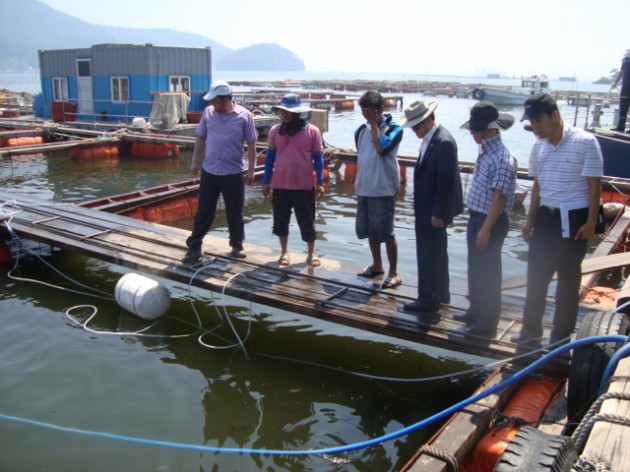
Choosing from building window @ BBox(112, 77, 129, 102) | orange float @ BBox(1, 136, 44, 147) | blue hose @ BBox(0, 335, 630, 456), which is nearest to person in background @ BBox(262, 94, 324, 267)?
blue hose @ BBox(0, 335, 630, 456)

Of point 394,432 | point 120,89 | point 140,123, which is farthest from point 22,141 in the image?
point 394,432

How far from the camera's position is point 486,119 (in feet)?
13.9

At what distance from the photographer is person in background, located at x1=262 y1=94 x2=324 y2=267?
19.1 ft

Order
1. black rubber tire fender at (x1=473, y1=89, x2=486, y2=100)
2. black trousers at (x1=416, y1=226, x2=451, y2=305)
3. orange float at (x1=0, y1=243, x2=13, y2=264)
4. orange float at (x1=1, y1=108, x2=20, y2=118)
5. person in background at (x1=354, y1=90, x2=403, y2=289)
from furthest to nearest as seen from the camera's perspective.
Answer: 1. black rubber tire fender at (x1=473, y1=89, x2=486, y2=100)
2. orange float at (x1=1, y1=108, x2=20, y2=118)
3. orange float at (x1=0, y1=243, x2=13, y2=264)
4. person in background at (x1=354, y1=90, x2=403, y2=289)
5. black trousers at (x1=416, y1=226, x2=451, y2=305)

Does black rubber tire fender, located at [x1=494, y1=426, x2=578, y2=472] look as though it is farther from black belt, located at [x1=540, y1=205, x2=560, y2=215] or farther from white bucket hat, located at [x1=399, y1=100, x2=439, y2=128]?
white bucket hat, located at [x1=399, y1=100, x2=439, y2=128]

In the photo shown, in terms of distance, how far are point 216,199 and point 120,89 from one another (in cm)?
1988

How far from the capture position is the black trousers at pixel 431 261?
189 inches

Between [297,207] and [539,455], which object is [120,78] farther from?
[539,455]

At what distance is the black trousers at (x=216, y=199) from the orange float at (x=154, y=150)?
13321mm

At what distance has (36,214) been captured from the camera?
27.9ft

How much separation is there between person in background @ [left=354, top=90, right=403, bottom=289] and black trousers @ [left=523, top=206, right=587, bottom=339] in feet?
5.04

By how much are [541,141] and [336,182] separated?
480 inches

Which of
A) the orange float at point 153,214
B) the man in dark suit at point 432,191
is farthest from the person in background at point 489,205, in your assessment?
the orange float at point 153,214

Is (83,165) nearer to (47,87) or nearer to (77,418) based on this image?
(47,87)
